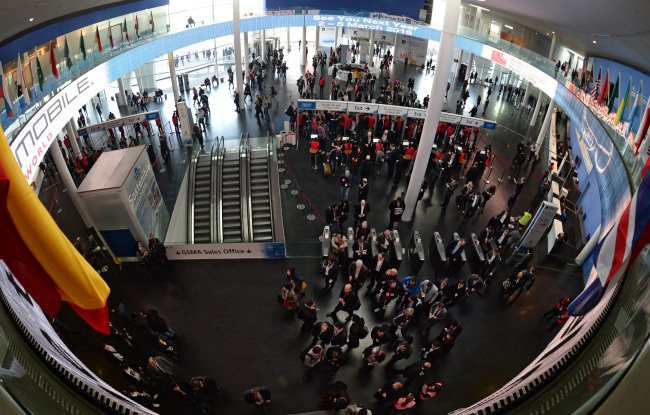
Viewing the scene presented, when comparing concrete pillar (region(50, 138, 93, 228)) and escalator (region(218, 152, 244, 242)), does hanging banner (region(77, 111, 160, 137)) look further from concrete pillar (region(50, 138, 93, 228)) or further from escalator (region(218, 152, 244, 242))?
escalator (region(218, 152, 244, 242))

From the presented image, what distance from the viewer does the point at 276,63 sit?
89.0 feet

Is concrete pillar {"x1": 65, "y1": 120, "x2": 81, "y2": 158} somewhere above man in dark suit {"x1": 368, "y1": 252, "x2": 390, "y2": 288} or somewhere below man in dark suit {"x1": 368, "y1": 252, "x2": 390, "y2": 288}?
above

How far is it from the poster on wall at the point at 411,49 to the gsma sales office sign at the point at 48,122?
897 inches

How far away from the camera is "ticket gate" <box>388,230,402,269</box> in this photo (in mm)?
10164

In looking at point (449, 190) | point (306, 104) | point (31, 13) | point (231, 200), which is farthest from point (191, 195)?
point (449, 190)

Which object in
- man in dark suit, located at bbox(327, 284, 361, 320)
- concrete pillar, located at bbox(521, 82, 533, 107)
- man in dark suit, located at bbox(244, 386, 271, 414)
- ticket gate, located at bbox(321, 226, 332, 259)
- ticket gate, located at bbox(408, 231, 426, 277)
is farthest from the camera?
concrete pillar, located at bbox(521, 82, 533, 107)

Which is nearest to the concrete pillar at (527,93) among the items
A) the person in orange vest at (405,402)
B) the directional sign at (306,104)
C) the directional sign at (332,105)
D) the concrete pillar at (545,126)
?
the concrete pillar at (545,126)

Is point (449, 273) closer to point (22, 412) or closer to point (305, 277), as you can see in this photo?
point (305, 277)

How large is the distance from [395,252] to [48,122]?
31.1 ft

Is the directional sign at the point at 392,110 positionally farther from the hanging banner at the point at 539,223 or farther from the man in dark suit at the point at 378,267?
the man in dark suit at the point at 378,267

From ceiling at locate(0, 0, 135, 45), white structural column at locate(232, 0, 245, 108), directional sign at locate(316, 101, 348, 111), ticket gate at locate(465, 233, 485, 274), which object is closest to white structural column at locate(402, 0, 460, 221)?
ticket gate at locate(465, 233, 485, 274)

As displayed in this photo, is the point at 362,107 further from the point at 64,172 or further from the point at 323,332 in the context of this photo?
the point at 64,172

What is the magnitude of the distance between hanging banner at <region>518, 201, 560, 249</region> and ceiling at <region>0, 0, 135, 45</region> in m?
14.0

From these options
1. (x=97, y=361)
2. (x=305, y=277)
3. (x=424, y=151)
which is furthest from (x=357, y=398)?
(x=424, y=151)
